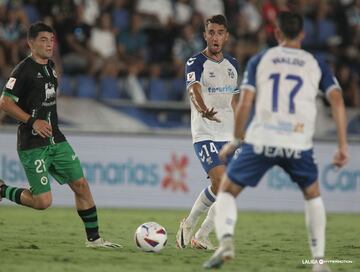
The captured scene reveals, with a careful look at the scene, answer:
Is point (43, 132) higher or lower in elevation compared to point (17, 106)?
lower

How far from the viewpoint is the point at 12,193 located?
10.2m

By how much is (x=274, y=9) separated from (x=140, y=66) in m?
4.06

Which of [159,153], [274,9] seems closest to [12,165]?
[159,153]

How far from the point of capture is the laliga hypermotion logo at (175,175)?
54.5ft

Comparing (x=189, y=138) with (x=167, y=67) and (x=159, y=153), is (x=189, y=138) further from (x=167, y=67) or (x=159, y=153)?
(x=167, y=67)

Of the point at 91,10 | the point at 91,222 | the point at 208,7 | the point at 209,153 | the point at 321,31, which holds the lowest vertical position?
→ the point at 91,222

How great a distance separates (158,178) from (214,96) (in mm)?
6263

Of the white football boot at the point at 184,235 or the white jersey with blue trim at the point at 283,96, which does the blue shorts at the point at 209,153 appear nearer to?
the white football boot at the point at 184,235

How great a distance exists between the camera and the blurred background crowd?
17.6m

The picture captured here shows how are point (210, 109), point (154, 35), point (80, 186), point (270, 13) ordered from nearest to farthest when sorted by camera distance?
point (80, 186) < point (210, 109) < point (154, 35) < point (270, 13)

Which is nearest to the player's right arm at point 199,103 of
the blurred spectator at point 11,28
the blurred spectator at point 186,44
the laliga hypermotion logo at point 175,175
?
the laliga hypermotion logo at point 175,175

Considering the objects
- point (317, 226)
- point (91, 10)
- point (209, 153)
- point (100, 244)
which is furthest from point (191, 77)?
point (91, 10)

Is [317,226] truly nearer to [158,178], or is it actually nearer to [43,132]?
[43,132]

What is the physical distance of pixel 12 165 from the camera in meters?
Answer: 16.0
